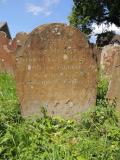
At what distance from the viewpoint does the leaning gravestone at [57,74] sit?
770 cm

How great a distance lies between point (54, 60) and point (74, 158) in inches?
95.9

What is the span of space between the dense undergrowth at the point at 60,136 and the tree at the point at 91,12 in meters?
34.5

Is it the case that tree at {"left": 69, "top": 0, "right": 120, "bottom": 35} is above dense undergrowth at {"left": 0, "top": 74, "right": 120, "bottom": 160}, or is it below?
above

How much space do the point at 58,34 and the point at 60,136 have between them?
1.85 m

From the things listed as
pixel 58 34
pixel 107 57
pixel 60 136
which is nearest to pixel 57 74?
pixel 58 34

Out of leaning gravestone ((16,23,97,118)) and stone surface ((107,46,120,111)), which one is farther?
leaning gravestone ((16,23,97,118))

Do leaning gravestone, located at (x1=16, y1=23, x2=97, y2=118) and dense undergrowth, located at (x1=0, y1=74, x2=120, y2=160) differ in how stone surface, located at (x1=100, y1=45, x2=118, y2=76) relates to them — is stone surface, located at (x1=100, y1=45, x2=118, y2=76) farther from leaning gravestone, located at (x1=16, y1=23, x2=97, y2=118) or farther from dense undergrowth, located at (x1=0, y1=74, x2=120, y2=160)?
leaning gravestone, located at (x1=16, y1=23, x2=97, y2=118)

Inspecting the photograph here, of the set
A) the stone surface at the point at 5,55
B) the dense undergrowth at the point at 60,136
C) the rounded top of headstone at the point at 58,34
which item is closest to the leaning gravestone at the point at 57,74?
the rounded top of headstone at the point at 58,34

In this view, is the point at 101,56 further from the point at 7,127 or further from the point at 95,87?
the point at 7,127

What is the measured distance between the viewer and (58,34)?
7.71 metres

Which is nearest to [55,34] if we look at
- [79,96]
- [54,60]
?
[54,60]

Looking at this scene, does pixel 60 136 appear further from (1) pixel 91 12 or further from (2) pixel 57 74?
(1) pixel 91 12

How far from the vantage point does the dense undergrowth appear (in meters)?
5.74

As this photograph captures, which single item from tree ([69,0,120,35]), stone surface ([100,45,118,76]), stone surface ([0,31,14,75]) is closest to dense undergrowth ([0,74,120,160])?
stone surface ([100,45,118,76])
